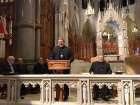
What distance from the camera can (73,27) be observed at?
83.4ft

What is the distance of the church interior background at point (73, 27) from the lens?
11.2 metres

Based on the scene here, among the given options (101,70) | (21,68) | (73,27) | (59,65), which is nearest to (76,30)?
(73,27)

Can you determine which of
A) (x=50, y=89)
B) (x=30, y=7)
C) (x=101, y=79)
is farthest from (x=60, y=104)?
(x=30, y=7)

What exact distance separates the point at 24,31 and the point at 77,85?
5270 mm

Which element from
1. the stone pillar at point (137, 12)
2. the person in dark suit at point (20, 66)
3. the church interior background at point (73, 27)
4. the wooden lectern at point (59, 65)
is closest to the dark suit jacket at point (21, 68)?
the person in dark suit at point (20, 66)

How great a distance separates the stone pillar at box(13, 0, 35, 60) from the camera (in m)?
10.9

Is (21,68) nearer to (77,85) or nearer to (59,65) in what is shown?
(59,65)

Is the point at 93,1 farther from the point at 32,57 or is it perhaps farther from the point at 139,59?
the point at 139,59

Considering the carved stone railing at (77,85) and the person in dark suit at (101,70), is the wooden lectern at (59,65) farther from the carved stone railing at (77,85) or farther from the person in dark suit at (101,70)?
the person in dark suit at (101,70)

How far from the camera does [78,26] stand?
27.4m

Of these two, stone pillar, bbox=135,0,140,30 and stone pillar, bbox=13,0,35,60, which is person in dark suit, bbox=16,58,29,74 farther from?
stone pillar, bbox=135,0,140,30

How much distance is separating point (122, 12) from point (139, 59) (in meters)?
20.8

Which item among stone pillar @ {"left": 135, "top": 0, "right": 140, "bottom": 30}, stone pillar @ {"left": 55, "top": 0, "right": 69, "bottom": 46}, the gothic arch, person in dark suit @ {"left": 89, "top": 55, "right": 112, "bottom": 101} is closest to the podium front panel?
person in dark suit @ {"left": 89, "top": 55, "right": 112, "bottom": 101}

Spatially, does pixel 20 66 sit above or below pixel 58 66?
below
